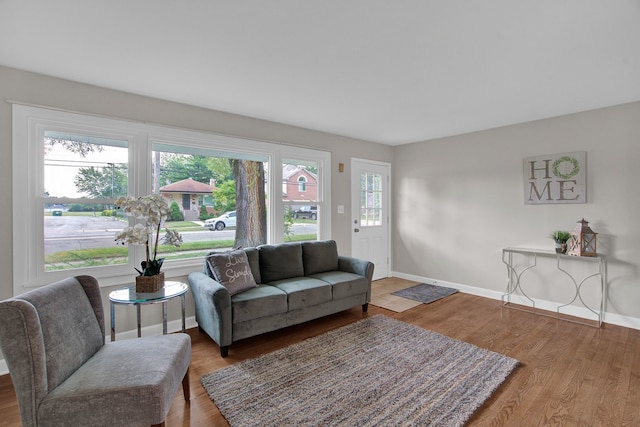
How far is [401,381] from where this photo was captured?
7.29 feet

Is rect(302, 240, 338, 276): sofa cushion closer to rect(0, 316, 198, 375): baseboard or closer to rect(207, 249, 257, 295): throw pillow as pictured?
rect(207, 249, 257, 295): throw pillow

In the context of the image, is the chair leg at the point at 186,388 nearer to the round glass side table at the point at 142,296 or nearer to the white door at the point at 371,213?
the round glass side table at the point at 142,296

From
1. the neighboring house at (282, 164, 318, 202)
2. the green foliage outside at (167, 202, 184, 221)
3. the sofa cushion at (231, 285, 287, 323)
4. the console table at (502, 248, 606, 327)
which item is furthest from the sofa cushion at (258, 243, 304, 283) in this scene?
the console table at (502, 248, 606, 327)

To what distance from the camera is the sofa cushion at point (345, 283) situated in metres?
3.34

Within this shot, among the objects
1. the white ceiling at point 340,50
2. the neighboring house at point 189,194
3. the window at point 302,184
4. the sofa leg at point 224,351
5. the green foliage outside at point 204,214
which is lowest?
the sofa leg at point 224,351

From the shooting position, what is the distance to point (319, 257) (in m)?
3.80

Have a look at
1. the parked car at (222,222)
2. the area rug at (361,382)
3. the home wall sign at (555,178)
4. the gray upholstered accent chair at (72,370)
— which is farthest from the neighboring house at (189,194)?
the home wall sign at (555,178)

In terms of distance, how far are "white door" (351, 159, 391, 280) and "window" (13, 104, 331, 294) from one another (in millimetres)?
1624

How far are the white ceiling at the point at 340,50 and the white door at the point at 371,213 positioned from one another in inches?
70.3

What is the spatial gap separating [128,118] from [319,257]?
2525 mm

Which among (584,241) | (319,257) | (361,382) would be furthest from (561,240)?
(361,382)

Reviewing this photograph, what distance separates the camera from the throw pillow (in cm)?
286

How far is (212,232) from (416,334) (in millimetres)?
2498

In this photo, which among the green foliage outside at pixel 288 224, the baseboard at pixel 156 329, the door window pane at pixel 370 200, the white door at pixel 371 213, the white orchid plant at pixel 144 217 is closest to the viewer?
the white orchid plant at pixel 144 217
